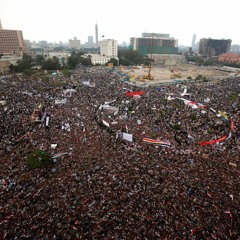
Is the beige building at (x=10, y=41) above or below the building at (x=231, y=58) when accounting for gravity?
above

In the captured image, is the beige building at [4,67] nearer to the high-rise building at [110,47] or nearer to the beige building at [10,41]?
the beige building at [10,41]

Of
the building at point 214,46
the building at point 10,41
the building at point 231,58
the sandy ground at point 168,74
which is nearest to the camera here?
the sandy ground at point 168,74

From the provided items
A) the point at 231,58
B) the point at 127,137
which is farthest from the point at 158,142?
the point at 231,58

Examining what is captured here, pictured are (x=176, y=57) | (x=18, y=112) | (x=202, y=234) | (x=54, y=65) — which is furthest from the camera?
(x=176, y=57)

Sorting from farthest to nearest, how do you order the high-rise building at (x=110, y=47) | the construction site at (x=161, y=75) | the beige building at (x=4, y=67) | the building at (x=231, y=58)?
the building at (x=231, y=58), the high-rise building at (x=110, y=47), the beige building at (x=4, y=67), the construction site at (x=161, y=75)

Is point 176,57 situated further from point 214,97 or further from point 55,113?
point 55,113

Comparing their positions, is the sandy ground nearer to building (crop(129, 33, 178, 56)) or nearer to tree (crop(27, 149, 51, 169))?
tree (crop(27, 149, 51, 169))

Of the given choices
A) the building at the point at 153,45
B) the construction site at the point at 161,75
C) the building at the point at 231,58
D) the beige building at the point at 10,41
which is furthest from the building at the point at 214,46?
the beige building at the point at 10,41

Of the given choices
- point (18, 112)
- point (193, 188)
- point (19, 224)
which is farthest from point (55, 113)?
point (193, 188)

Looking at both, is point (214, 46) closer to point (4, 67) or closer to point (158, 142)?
point (4, 67)
